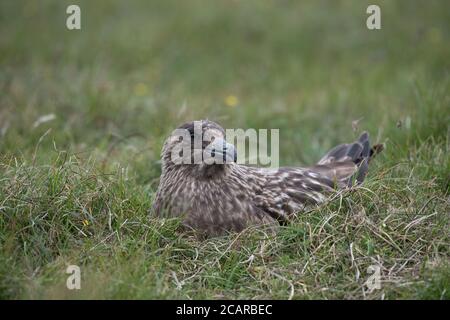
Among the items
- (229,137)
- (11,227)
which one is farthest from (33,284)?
(229,137)

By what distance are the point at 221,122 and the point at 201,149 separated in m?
2.15

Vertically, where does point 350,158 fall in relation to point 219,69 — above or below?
below

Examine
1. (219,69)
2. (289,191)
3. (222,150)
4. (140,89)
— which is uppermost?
(219,69)

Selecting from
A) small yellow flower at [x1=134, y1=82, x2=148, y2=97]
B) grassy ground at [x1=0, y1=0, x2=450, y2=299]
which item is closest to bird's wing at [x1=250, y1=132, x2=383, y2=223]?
grassy ground at [x1=0, y1=0, x2=450, y2=299]

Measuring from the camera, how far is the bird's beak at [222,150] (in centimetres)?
403

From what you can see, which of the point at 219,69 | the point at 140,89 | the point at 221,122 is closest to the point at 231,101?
the point at 221,122

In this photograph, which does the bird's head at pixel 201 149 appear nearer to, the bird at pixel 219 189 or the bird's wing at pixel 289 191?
the bird at pixel 219 189

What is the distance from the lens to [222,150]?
4.06 meters

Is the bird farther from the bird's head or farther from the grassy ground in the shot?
the grassy ground

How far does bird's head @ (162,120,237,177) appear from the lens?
410cm

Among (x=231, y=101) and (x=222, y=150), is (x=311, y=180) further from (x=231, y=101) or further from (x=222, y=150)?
(x=231, y=101)

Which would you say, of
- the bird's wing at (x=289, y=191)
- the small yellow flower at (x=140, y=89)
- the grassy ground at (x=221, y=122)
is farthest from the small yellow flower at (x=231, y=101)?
the bird's wing at (x=289, y=191)

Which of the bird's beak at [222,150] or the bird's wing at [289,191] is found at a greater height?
the bird's beak at [222,150]

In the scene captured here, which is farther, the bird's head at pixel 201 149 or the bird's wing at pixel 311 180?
the bird's wing at pixel 311 180
